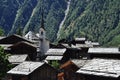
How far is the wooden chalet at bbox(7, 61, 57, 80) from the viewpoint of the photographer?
167ft

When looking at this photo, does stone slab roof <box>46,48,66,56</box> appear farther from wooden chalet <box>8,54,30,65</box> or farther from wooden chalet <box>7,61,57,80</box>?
wooden chalet <box>7,61,57,80</box>

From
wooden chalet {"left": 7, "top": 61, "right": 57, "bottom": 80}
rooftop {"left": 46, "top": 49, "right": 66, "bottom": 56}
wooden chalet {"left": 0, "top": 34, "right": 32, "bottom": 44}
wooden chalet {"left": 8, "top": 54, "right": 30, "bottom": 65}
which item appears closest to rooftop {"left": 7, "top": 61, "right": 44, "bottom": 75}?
wooden chalet {"left": 7, "top": 61, "right": 57, "bottom": 80}

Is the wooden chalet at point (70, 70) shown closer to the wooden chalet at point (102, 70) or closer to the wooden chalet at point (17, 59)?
the wooden chalet at point (17, 59)

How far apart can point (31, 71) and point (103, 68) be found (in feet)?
58.8

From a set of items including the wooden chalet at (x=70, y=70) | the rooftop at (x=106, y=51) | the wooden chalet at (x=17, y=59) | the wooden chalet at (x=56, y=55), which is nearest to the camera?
the rooftop at (x=106, y=51)

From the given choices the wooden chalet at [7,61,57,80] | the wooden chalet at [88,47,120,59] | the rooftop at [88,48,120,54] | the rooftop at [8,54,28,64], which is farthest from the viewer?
the rooftop at [8,54,28,64]

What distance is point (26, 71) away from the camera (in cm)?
5078

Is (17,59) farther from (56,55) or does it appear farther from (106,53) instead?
(106,53)

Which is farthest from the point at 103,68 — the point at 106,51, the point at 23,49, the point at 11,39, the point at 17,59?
the point at 11,39

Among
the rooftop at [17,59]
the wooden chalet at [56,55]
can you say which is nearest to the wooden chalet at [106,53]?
the rooftop at [17,59]

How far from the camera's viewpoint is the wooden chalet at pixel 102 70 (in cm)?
3400

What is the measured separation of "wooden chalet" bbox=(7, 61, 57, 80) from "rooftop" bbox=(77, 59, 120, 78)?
49.8ft

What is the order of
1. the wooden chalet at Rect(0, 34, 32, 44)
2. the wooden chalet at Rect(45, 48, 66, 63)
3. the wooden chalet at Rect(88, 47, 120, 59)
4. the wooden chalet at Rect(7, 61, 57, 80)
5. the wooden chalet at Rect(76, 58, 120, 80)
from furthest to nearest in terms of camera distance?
the wooden chalet at Rect(0, 34, 32, 44) < the wooden chalet at Rect(45, 48, 66, 63) < the wooden chalet at Rect(88, 47, 120, 59) < the wooden chalet at Rect(7, 61, 57, 80) < the wooden chalet at Rect(76, 58, 120, 80)

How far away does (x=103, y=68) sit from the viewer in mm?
35875
